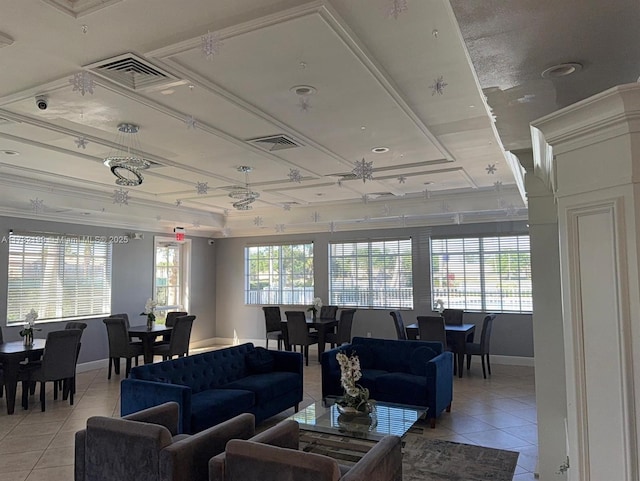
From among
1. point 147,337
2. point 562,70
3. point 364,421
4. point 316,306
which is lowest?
point 364,421

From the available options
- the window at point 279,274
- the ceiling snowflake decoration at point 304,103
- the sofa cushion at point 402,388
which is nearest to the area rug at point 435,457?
the sofa cushion at point 402,388

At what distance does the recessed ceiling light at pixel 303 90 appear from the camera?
3.52m

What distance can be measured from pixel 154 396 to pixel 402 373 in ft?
9.70

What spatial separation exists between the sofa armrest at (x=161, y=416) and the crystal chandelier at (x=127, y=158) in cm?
229

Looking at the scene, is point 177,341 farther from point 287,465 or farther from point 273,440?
point 287,465

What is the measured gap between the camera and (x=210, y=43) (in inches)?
103

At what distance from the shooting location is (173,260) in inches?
412

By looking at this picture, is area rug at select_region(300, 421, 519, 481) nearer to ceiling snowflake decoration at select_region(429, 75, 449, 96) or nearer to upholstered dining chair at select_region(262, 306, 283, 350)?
ceiling snowflake decoration at select_region(429, 75, 449, 96)

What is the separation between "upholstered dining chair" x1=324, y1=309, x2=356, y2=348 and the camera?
8617mm

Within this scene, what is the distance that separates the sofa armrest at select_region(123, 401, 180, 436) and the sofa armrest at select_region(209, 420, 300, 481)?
2.63 ft

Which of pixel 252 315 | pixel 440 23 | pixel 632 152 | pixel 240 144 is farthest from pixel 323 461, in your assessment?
pixel 252 315

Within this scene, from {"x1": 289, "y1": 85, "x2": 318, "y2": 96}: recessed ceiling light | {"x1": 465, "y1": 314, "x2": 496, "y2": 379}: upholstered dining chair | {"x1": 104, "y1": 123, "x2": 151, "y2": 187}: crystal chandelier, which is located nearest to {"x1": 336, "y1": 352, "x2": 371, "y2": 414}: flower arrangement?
{"x1": 289, "y1": 85, "x2": 318, "y2": 96}: recessed ceiling light

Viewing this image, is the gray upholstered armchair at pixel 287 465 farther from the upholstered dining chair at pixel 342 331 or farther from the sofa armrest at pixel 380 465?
the upholstered dining chair at pixel 342 331

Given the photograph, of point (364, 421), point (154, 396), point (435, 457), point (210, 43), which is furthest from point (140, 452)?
point (435, 457)
